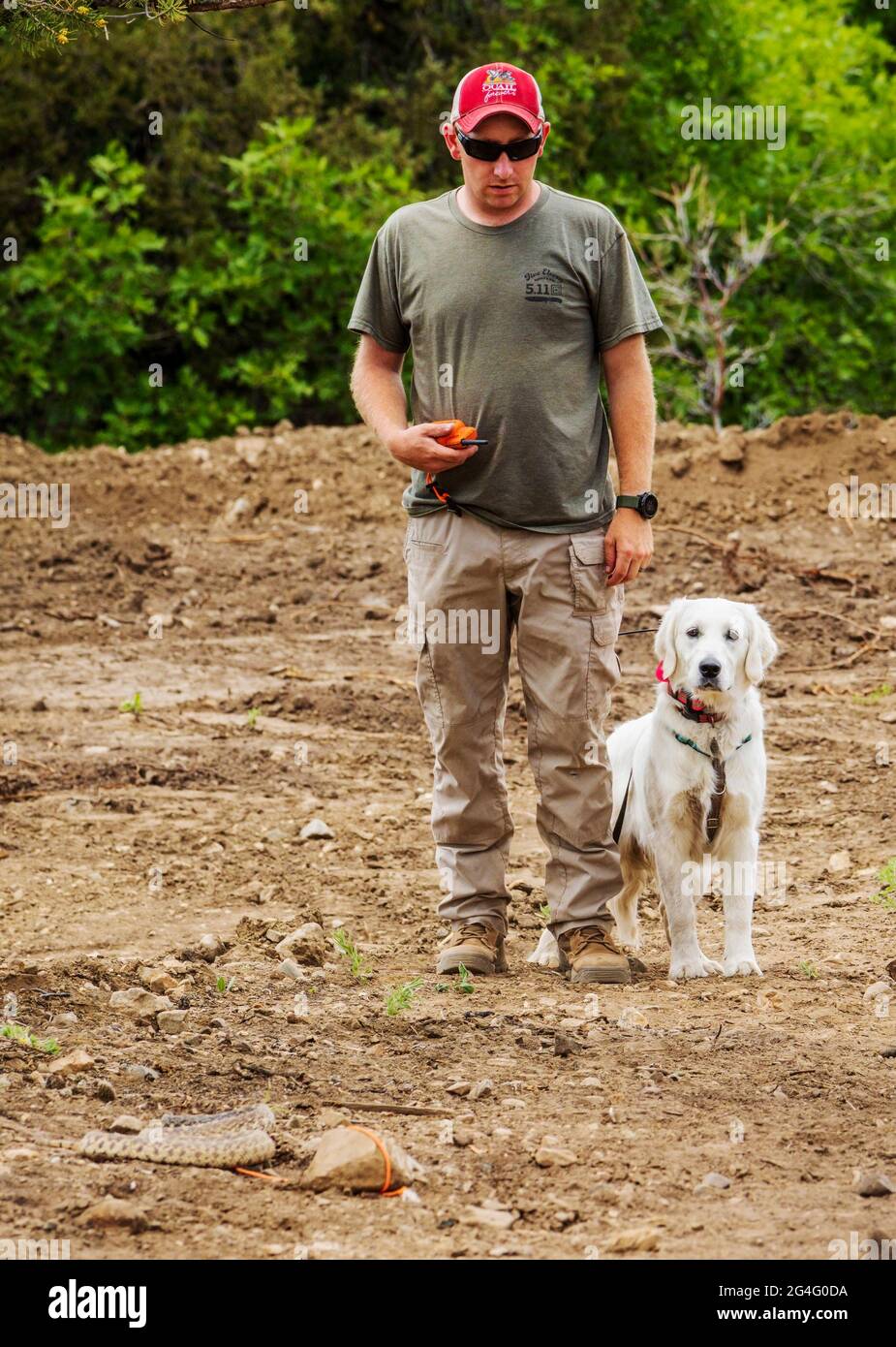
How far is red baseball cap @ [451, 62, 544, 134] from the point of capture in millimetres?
4816

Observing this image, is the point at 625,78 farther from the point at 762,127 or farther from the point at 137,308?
the point at 137,308

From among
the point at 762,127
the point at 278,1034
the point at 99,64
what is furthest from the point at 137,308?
the point at 278,1034

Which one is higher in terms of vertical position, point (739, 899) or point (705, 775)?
point (705, 775)

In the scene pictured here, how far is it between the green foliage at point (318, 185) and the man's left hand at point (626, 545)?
11.0 m

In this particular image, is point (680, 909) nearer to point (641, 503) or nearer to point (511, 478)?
point (641, 503)

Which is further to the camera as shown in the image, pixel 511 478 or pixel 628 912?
pixel 628 912

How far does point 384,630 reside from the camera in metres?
11.2

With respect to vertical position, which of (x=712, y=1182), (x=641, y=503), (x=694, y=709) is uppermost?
(x=641, y=503)

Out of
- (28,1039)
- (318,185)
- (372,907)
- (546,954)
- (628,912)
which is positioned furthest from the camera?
(318,185)

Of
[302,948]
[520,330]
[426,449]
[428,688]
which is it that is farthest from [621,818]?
[520,330]

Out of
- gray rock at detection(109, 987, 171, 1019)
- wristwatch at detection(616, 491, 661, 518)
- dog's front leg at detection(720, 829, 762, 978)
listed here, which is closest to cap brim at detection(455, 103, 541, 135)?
wristwatch at detection(616, 491, 661, 518)

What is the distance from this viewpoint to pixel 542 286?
493 centimetres

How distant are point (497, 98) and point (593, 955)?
2561 millimetres

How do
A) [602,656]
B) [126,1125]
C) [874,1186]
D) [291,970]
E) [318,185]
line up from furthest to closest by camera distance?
1. [318,185]
2. [291,970]
3. [602,656]
4. [126,1125]
5. [874,1186]
